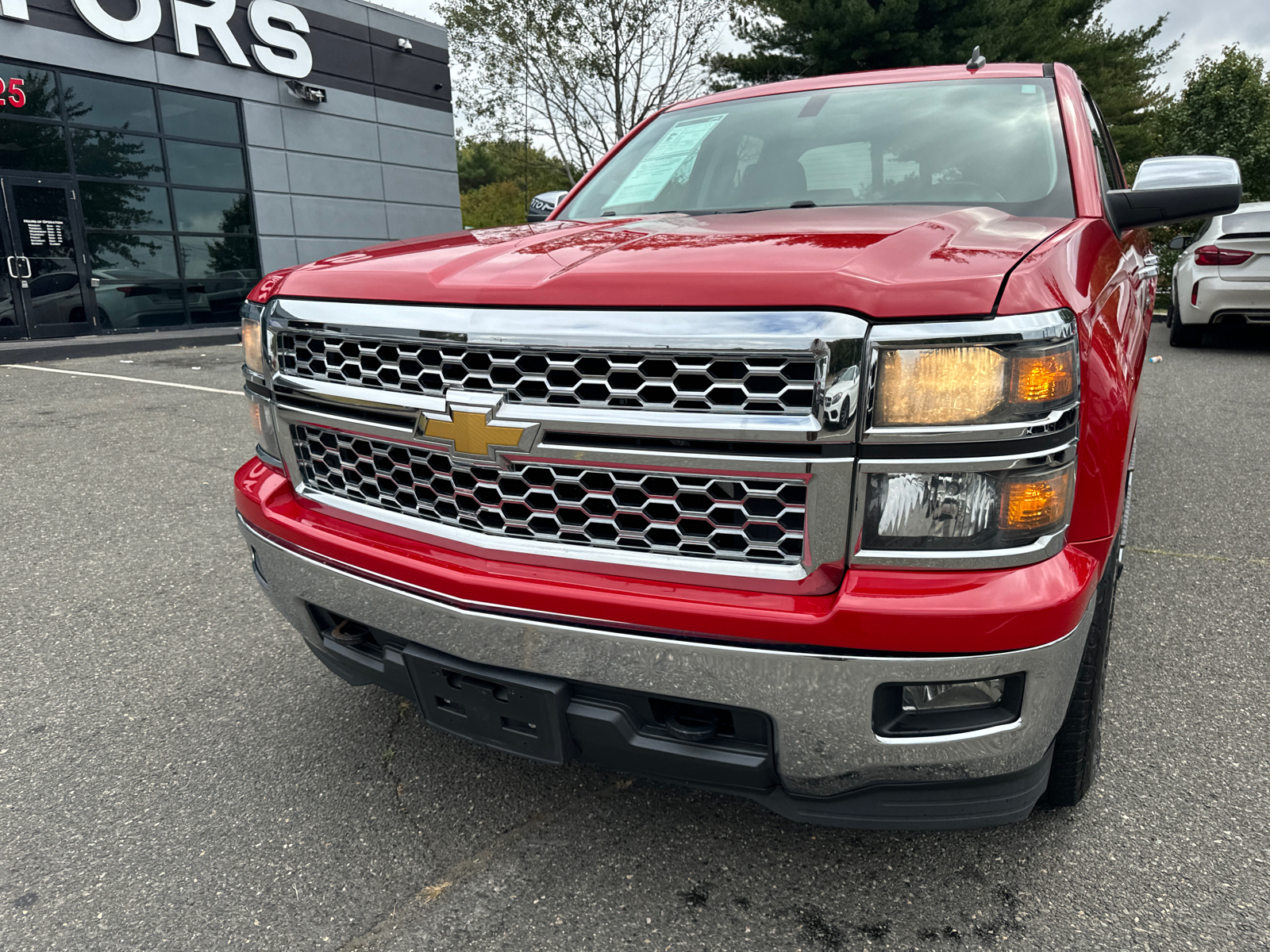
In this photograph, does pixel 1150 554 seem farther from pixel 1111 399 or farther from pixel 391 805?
pixel 391 805

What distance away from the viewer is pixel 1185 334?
9.99 metres

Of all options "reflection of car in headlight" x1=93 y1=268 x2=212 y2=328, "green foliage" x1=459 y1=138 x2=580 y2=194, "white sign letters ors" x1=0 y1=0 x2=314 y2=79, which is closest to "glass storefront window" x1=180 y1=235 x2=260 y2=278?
"reflection of car in headlight" x1=93 y1=268 x2=212 y2=328

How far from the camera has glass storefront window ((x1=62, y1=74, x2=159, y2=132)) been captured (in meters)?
12.8

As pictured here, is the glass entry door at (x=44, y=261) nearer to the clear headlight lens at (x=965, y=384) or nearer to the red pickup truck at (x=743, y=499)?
the red pickup truck at (x=743, y=499)

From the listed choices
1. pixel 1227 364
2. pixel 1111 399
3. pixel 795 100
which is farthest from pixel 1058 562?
pixel 1227 364

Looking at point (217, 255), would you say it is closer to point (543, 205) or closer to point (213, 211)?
point (213, 211)

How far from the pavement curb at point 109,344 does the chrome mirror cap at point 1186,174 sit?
12.5 metres

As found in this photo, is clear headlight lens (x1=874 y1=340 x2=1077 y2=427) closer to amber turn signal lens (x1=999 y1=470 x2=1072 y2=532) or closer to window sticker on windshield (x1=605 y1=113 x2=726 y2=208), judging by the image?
amber turn signal lens (x1=999 y1=470 x2=1072 y2=532)

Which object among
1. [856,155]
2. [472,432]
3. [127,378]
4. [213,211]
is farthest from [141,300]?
[472,432]

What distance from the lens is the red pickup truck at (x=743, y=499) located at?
1.32 metres

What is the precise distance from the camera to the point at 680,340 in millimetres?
1372

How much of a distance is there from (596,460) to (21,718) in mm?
2043

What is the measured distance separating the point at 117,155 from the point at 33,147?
1145 millimetres

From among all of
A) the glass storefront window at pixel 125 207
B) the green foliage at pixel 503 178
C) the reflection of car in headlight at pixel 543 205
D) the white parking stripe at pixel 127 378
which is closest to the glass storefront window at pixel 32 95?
the glass storefront window at pixel 125 207
